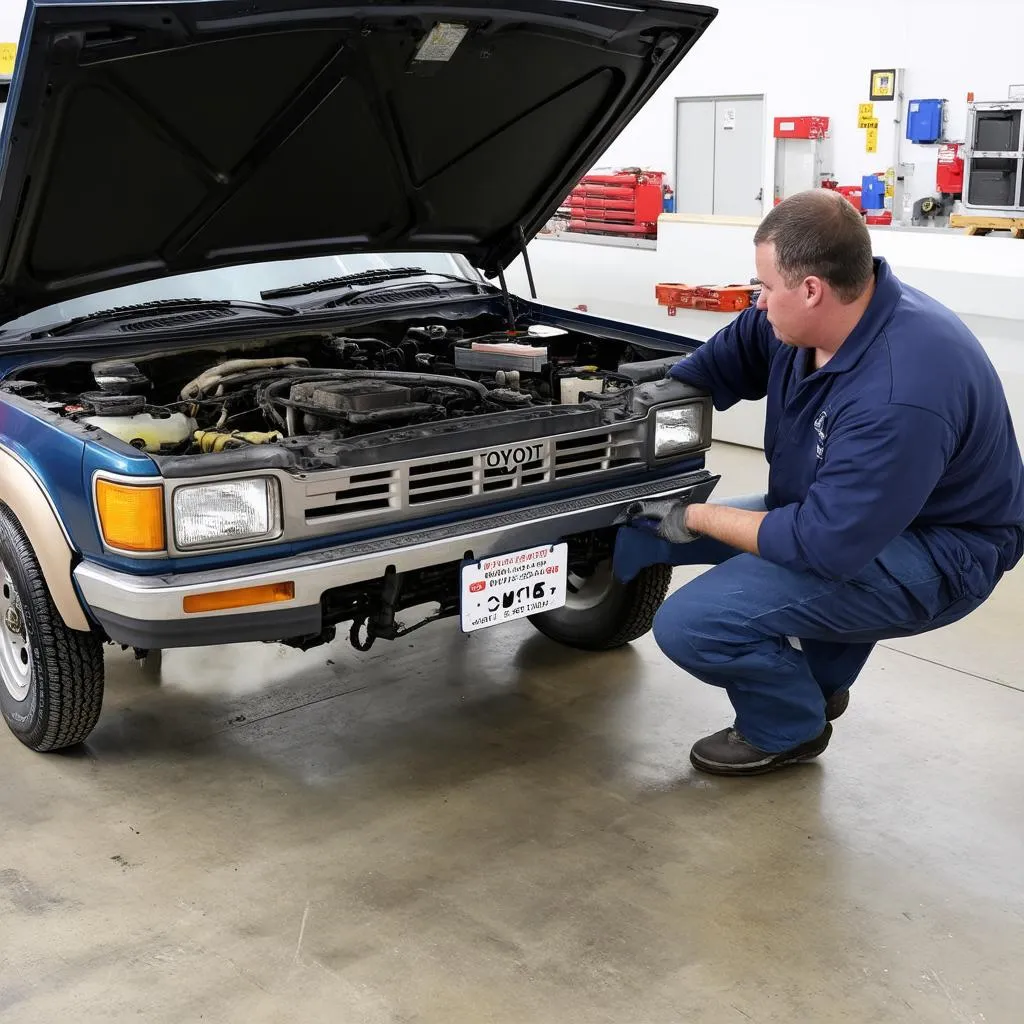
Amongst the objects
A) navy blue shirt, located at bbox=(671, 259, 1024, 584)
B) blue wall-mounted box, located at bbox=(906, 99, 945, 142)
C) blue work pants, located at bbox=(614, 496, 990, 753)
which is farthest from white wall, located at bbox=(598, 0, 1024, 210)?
blue work pants, located at bbox=(614, 496, 990, 753)

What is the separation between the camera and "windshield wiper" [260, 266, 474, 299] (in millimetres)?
3982

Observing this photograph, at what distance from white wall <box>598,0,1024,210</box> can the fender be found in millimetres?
9325

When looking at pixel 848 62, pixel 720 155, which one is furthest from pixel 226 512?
pixel 720 155

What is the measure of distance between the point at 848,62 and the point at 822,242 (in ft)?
31.2

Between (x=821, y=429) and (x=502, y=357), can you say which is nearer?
(x=821, y=429)

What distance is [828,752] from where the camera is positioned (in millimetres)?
3389

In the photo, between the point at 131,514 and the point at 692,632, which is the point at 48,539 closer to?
the point at 131,514

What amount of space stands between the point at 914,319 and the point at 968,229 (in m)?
6.03

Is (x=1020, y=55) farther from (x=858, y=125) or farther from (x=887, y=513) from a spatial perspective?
(x=887, y=513)

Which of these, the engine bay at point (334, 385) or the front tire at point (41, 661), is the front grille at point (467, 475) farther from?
the front tire at point (41, 661)

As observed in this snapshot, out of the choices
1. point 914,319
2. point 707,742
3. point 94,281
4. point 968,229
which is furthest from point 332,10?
point 968,229

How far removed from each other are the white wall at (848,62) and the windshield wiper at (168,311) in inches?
327

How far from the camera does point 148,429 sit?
3.08 metres

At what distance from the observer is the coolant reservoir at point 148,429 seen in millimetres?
3045
